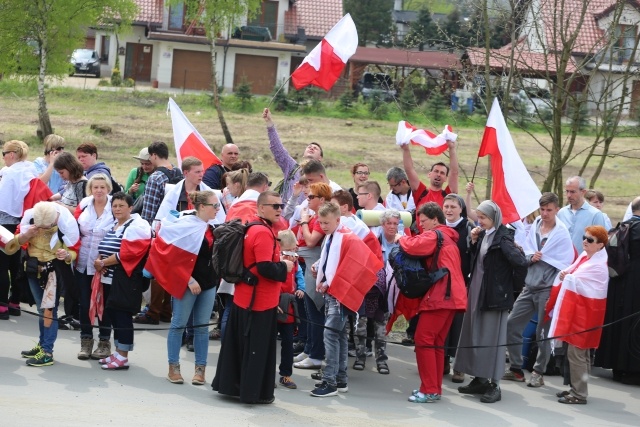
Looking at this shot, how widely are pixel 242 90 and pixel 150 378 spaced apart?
3357 cm

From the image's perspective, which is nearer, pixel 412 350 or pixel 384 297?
pixel 384 297

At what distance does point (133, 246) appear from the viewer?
880 cm

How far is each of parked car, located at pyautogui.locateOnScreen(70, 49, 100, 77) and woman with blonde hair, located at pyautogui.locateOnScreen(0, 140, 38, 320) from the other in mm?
43969

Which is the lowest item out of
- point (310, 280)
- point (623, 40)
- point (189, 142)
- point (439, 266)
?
point (310, 280)

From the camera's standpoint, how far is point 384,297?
9695 millimetres

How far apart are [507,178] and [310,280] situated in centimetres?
221

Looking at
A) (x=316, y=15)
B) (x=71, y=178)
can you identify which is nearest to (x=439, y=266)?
(x=71, y=178)

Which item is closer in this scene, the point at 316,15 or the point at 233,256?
the point at 233,256

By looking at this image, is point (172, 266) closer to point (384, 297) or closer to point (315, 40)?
point (384, 297)

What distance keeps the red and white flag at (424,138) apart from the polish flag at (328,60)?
153 cm

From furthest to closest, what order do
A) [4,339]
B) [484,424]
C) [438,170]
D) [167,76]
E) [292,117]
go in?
[167,76]
[292,117]
[438,170]
[4,339]
[484,424]

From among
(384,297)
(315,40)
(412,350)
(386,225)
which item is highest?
(315,40)

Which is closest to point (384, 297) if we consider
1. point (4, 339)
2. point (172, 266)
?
point (172, 266)

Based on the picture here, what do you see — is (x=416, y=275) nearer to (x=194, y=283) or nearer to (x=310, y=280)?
(x=310, y=280)
